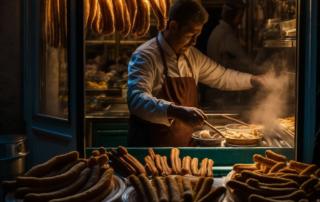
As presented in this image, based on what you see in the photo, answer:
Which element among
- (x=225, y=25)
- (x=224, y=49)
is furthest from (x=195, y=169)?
(x=225, y=25)

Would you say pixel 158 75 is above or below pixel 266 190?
above

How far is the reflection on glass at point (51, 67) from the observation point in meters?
2.56

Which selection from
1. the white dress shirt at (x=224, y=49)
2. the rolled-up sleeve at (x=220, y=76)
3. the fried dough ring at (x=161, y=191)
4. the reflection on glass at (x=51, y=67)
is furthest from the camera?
the white dress shirt at (x=224, y=49)

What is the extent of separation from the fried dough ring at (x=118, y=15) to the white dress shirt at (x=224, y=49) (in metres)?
2.10

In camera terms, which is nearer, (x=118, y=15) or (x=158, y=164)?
(x=158, y=164)

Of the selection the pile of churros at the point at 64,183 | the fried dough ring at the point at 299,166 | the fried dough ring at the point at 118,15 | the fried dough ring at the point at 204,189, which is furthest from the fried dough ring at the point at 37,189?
the fried dough ring at the point at 299,166

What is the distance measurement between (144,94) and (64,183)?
4.19 feet

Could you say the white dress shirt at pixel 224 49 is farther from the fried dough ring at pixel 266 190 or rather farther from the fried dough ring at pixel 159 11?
the fried dough ring at pixel 266 190

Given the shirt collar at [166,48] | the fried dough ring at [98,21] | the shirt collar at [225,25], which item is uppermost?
the shirt collar at [225,25]

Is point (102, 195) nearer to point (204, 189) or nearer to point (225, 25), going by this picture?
point (204, 189)

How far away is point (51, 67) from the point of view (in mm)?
2871

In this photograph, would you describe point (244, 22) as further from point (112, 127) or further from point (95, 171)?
point (95, 171)

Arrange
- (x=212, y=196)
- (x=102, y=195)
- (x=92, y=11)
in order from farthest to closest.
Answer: (x=92, y=11)
(x=102, y=195)
(x=212, y=196)

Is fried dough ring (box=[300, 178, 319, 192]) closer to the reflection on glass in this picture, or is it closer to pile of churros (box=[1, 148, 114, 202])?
pile of churros (box=[1, 148, 114, 202])
